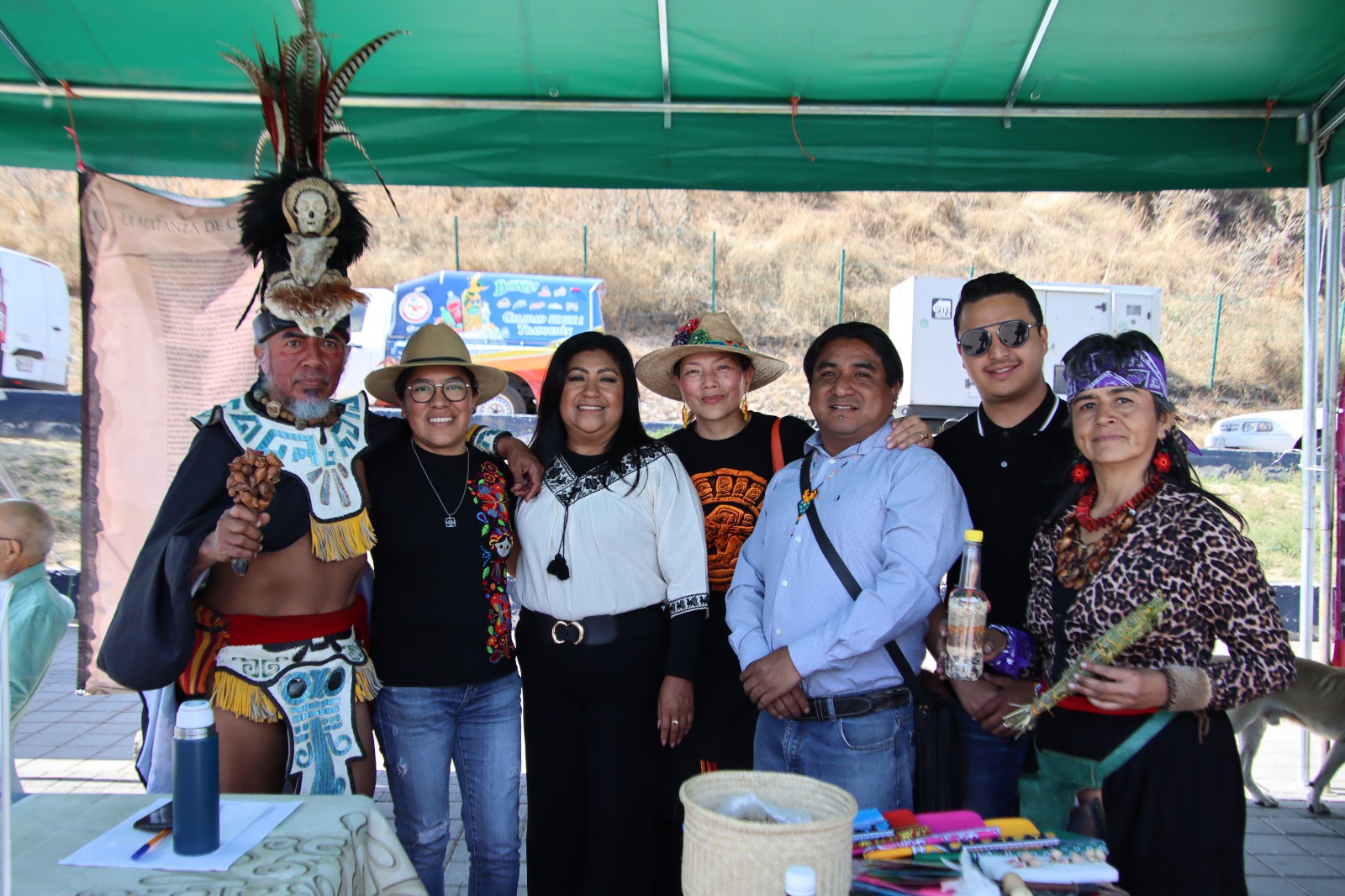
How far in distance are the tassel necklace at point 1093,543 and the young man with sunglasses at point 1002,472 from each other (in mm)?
222

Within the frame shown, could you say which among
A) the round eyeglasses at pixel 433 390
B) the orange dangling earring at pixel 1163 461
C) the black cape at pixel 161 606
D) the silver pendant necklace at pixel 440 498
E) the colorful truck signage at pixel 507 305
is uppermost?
the colorful truck signage at pixel 507 305

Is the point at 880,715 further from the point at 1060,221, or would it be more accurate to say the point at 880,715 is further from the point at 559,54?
the point at 1060,221

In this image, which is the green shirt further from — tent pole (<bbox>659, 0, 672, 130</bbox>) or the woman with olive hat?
tent pole (<bbox>659, 0, 672, 130</bbox>)

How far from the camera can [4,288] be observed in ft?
34.0

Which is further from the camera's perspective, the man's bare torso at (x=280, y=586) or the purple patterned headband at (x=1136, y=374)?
the man's bare torso at (x=280, y=586)

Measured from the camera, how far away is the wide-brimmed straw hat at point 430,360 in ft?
9.23

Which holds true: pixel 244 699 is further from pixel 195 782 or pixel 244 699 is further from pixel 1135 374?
pixel 1135 374

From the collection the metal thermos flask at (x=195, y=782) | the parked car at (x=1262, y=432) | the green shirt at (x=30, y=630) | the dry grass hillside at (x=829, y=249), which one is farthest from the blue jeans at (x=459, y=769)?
the dry grass hillside at (x=829, y=249)

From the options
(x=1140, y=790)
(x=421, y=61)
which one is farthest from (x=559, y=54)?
(x=1140, y=790)

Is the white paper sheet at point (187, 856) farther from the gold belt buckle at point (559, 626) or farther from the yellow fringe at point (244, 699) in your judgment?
the gold belt buckle at point (559, 626)

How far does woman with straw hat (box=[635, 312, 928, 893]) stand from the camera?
2.97 metres

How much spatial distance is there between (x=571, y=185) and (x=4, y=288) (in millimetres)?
9647

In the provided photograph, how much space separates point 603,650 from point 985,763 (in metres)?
1.18

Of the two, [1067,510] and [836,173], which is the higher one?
[836,173]
